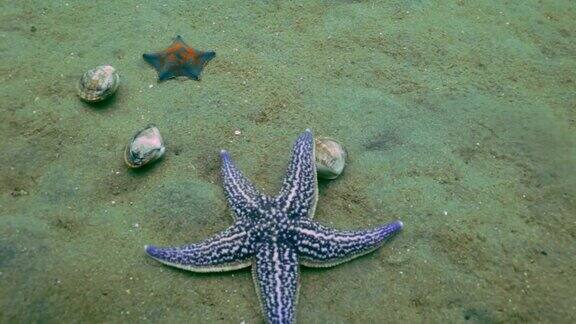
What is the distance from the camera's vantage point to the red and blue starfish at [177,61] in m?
5.80

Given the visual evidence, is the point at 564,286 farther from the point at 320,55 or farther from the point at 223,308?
the point at 320,55

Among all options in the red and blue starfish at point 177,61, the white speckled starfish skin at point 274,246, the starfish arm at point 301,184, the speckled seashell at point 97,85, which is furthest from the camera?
the red and blue starfish at point 177,61

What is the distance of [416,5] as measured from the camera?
682cm

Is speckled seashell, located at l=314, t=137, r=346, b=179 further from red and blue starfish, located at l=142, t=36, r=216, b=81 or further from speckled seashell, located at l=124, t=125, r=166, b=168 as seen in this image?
red and blue starfish, located at l=142, t=36, r=216, b=81

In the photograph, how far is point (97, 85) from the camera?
212 inches

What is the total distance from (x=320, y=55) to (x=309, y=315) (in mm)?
3575

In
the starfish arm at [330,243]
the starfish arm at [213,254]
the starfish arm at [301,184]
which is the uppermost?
the starfish arm at [301,184]

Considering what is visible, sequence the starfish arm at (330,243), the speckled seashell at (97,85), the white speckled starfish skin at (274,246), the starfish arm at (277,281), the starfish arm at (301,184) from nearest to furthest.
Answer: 1. the starfish arm at (277,281)
2. the white speckled starfish skin at (274,246)
3. the starfish arm at (330,243)
4. the starfish arm at (301,184)
5. the speckled seashell at (97,85)

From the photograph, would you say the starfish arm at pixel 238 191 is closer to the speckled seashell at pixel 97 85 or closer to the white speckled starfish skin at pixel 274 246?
the white speckled starfish skin at pixel 274 246

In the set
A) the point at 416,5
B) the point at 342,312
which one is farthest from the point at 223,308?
the point at 416,5

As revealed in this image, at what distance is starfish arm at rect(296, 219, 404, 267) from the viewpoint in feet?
13.9

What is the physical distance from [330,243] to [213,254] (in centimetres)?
112

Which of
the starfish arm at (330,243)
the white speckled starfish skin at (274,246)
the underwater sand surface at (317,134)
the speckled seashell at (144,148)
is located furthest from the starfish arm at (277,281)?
the speckled seashell at (144,148)

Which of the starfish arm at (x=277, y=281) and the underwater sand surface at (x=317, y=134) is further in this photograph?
the underwater sand surface at (x=317, y=134)
